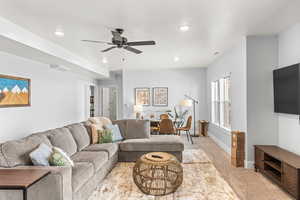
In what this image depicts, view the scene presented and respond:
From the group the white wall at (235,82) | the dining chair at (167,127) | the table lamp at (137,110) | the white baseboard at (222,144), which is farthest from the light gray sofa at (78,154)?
the table lamp at (137,110)

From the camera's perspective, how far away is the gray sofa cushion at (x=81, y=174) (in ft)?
7.94

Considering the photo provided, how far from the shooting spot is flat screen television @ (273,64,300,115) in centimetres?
316

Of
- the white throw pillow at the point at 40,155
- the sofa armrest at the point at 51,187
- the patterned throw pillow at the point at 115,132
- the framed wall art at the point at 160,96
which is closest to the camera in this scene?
the sofa armrest at the point at 51,187

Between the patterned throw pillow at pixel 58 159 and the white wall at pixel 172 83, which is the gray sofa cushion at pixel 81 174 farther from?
the white wall at pixel 172 83

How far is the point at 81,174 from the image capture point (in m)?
2.56

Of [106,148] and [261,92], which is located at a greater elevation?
[261,92]

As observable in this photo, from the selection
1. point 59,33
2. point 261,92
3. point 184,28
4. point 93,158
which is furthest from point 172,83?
→ point 93,158

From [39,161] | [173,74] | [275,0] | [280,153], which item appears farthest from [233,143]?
[173,74]

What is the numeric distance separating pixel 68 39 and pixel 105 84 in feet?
17.8

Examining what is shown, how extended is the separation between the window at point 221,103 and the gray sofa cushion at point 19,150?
459 cm

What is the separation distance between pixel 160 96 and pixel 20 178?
6514 mm

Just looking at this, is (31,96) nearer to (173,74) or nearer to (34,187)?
(34,187)

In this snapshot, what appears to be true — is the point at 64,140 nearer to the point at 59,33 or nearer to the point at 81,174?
the point at 81,174

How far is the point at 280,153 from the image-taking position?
3334mm
